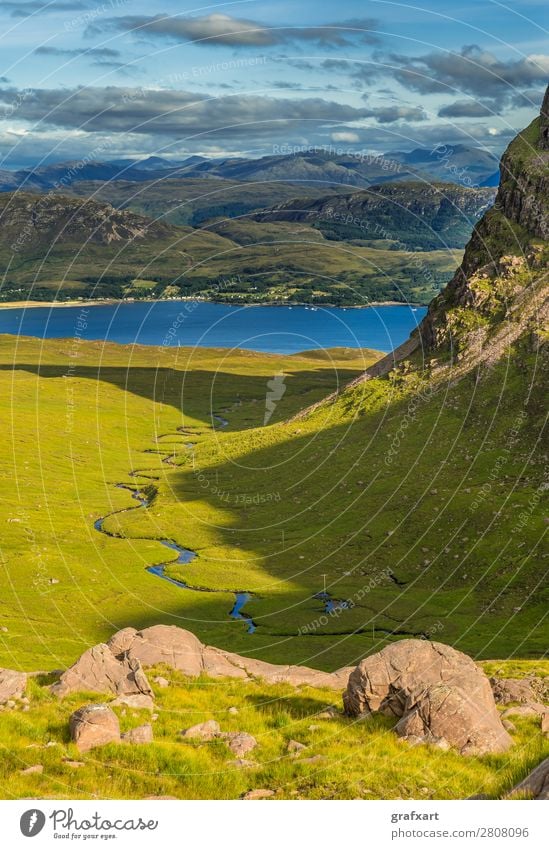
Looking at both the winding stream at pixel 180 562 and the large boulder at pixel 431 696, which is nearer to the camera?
the large boulder at pixel 431 696

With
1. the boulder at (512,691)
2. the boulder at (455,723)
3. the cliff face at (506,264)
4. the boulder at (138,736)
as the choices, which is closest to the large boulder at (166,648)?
the boulder at (138,736)

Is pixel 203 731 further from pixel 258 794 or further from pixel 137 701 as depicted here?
pixel 258 794

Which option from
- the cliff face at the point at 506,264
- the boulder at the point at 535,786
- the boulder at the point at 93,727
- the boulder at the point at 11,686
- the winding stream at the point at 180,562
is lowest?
the winding stream at the point at 180,562

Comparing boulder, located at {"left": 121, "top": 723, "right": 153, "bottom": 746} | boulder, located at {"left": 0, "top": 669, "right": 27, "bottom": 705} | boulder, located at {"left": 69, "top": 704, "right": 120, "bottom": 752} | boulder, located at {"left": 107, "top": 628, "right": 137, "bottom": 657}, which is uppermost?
boulder, located at {"left": 69, "top": 704, "right": 120, "bottom": 752}

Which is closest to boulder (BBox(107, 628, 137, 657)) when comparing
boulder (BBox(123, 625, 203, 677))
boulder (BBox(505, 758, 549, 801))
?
boulder (BBox(123, 625, 203, 677))

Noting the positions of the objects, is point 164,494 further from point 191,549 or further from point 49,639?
point 49,639

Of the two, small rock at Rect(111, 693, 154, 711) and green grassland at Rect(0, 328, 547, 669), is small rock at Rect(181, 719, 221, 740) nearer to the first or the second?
small rock at Rect(111, 693, 154, 711)

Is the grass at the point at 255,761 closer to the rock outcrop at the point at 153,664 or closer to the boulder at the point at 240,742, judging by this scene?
the boulder at the point at 240,742

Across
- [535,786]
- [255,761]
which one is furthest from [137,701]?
[535,786]
